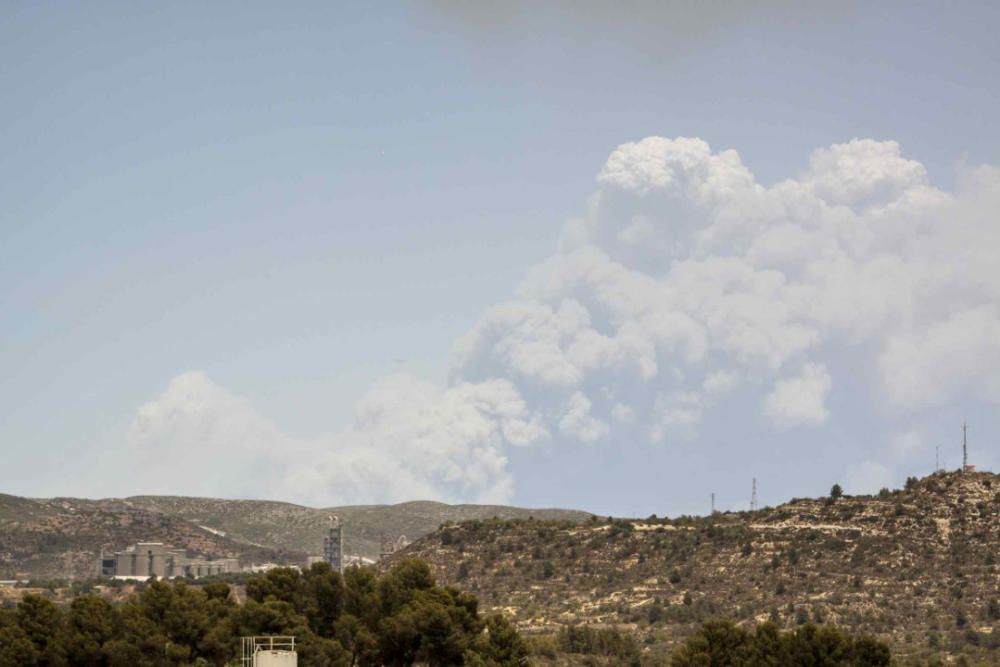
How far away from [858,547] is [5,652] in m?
70.5

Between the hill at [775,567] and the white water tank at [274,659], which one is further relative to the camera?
the hill at [775,567]

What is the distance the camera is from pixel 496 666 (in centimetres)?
9756

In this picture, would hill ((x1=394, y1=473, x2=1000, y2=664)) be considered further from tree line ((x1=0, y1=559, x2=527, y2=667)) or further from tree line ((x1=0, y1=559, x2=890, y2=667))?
tree line ((x1=0, y1=559, x2=527, y2=667))

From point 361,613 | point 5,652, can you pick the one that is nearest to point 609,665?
point 361,613

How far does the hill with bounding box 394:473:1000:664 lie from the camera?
12756cm

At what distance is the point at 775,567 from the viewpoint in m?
139

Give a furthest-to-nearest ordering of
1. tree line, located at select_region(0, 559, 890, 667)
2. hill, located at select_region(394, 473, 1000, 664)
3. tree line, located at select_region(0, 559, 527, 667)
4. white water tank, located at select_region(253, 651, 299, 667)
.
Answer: hill, located at select_region(394, 473, 1000, 664), tree line, located at select_region(0, 559, 527, 667), tree line, located at select_region(0, 559, 890, 667), white water tank, located at select_region(253, 651, 299, 667)

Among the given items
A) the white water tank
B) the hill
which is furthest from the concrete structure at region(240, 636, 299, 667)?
the hill

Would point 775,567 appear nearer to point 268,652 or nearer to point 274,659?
point 268,652

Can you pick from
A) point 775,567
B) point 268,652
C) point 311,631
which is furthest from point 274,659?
point 775,567

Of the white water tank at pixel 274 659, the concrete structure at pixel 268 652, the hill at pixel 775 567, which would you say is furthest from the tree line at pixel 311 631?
the hill at pixel 775 567

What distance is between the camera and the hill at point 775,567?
419 feet

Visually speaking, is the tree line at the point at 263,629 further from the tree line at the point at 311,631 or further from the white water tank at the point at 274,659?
the white water tank at the point at 274,659

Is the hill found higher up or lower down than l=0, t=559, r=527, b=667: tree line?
higher up
